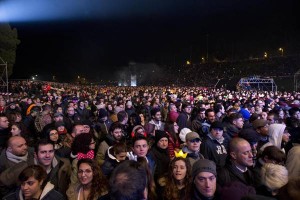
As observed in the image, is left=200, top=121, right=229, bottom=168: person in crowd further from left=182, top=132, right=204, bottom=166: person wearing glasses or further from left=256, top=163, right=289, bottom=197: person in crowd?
left=256, top=163, right=289, bottom=197: person in crowd

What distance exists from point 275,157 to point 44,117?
6531 mm

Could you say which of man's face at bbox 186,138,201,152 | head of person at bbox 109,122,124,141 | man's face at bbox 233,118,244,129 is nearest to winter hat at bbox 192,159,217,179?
man's face at bbox 186,138,201,152

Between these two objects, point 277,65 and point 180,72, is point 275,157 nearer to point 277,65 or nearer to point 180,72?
point 277,65

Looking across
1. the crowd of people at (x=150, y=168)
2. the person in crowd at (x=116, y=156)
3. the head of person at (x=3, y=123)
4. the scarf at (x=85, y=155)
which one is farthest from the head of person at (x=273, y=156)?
the head of person at (x=3, y=123)

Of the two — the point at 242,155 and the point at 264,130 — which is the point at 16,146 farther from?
the point at 264,130

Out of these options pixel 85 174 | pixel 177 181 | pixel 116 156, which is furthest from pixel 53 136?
pixel 177 181

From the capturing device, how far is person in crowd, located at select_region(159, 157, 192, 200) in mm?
3977

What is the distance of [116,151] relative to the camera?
4.92m

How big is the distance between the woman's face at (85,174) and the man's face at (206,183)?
1273mm

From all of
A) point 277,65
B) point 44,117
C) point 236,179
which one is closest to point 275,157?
point 236,179

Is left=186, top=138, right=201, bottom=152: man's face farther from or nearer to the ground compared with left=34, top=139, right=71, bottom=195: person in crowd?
farther from the ground

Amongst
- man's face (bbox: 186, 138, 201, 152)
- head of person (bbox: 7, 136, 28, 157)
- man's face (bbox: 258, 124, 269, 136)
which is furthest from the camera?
man's face (bbox: 258, 124, 269, 136)

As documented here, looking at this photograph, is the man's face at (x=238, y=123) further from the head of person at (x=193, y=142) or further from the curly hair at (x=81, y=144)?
the curly hair at (x=81, y=144)

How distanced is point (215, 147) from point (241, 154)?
1801mm
